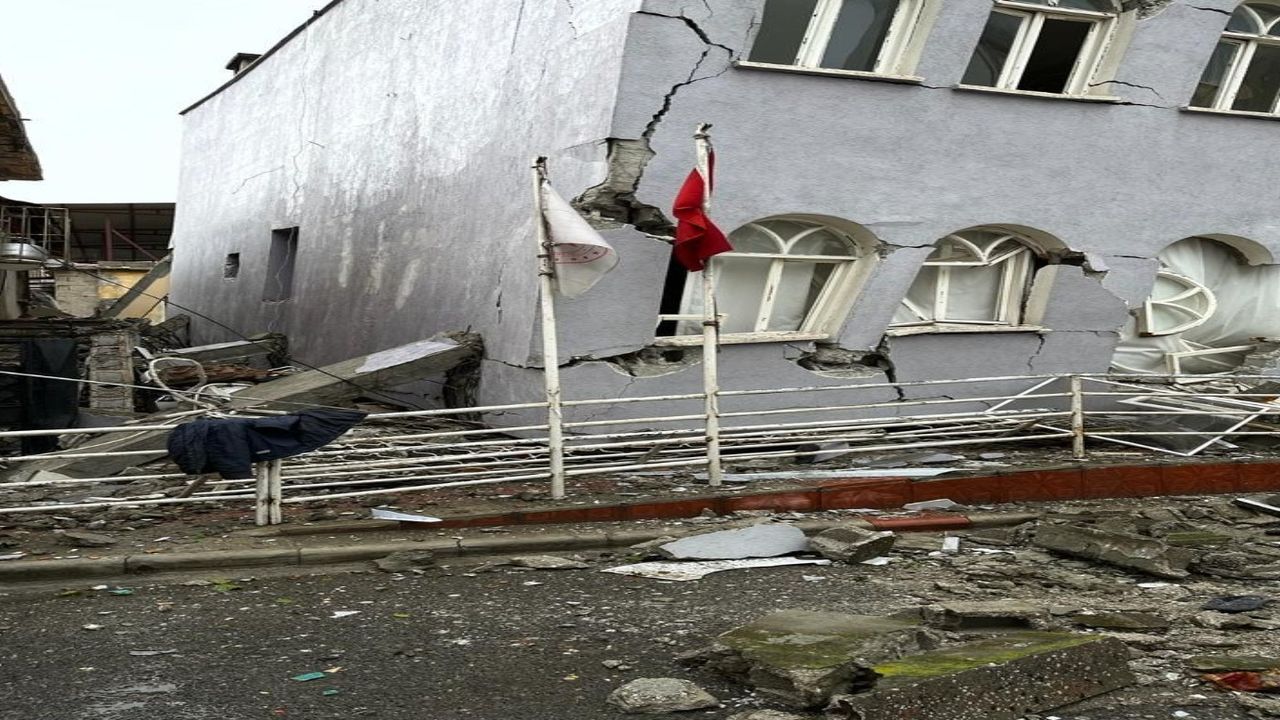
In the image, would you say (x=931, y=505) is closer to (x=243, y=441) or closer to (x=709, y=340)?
(x=709, y=340)

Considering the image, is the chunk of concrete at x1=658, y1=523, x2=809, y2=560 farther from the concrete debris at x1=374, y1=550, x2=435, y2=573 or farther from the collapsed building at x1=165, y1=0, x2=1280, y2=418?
the collapsed building at x1=165, y1=0, x2=1280, y2=418

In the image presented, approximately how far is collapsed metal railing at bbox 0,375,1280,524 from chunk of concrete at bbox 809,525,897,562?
1.65m

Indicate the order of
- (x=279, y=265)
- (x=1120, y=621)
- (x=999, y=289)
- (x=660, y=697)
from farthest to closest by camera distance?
(x=279, y=265)
(x=999, y=289)
(x=1120, y=621)
(x=660, y=697)

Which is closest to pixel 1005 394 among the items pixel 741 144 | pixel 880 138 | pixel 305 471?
pixel 880 138

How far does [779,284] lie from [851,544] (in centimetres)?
451

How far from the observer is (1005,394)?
1241 cm

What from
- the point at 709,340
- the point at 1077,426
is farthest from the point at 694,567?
the point at 1077,426

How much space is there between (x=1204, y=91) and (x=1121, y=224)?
1662 mm

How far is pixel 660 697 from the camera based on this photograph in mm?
4633

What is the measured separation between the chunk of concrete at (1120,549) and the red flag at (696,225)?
3102mm

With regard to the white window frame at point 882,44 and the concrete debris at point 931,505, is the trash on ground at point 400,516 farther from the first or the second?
the white window frame at point 882,44

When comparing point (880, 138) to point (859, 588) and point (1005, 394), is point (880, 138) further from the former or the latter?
point (859, 588)

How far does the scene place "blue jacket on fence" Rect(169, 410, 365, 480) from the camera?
7352mm

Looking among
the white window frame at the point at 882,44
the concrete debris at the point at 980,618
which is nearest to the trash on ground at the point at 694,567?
the concrete debris at the point at 980,618
